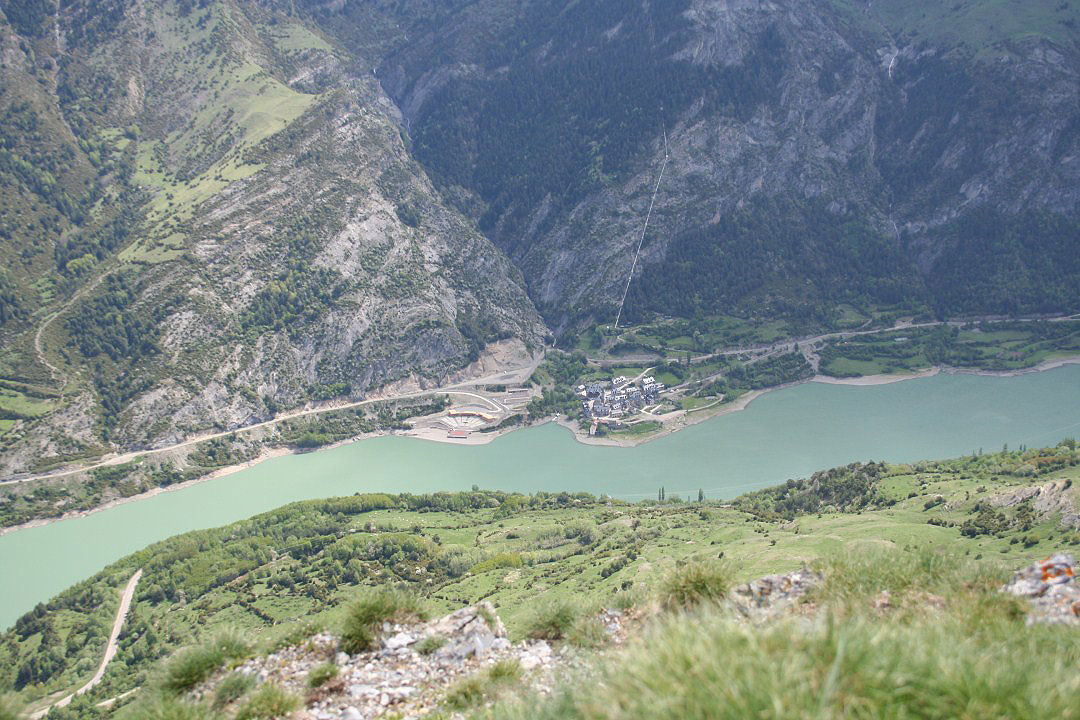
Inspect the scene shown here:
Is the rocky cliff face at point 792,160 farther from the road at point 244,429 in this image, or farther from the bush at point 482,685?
the bush at point 482,685

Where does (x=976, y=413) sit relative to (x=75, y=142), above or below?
below

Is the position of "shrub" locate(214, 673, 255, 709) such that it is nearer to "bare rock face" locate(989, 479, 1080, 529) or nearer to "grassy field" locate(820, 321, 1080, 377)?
"bare rock face" locate(989, 479, 1080, 529)

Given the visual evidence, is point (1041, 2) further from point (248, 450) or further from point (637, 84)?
point (248, 450)

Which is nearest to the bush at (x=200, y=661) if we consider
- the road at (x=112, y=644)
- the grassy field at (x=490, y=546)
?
the grassy field at (x=490, y=546)

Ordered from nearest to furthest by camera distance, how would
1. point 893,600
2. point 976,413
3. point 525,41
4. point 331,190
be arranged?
1. point 893,600
2. point 976,413
3. point 331,190
4. point 525,41

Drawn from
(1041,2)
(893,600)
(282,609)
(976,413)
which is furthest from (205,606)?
(1041,2)

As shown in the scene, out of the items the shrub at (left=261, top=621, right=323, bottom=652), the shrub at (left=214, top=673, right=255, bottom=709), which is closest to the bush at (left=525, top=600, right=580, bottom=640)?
the shrub at (left=261, top=621, right=323, bottom=652)

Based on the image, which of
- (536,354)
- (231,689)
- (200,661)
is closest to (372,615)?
(231,689)
